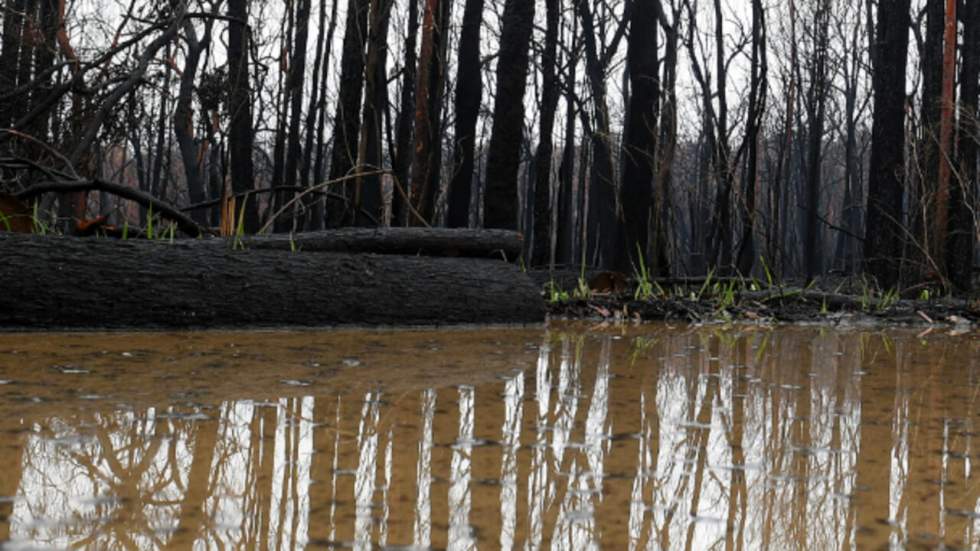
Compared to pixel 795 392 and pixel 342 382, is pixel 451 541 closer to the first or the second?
pixel 342 382

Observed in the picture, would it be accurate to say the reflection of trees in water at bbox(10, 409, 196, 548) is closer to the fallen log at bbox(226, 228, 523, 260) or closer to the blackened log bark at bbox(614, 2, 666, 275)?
the fallen log at bbox(226, 228, 523, 260)

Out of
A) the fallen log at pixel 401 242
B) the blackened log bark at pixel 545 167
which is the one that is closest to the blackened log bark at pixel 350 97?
the blackened log bark at pixel 545 167

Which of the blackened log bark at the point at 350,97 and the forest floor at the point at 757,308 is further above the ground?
the blackened log bark at the point at 350,97

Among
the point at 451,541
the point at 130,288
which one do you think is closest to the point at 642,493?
the point at 451,541

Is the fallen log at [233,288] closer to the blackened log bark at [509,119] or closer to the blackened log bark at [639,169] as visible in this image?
the blackened log bark at [509,119]

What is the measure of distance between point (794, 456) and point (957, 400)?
1.21 m

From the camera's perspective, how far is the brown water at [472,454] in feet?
3.94

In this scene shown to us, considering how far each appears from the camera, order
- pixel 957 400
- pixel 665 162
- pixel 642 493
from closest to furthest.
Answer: pixel 642 493 → pixel 957 400 → pixel 665 162

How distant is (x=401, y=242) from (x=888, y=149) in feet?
25.6

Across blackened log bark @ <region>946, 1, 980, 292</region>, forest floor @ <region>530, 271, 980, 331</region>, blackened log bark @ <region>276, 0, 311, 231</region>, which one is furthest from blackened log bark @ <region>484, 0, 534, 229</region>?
blackened log bark @ <region>276, 0, 311, 231</region>

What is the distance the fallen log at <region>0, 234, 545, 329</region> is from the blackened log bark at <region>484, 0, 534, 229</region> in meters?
2.63

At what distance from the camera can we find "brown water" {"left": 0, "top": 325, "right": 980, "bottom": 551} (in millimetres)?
1201

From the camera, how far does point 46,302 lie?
428 cm

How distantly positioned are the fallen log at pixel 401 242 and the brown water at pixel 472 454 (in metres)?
2.19
